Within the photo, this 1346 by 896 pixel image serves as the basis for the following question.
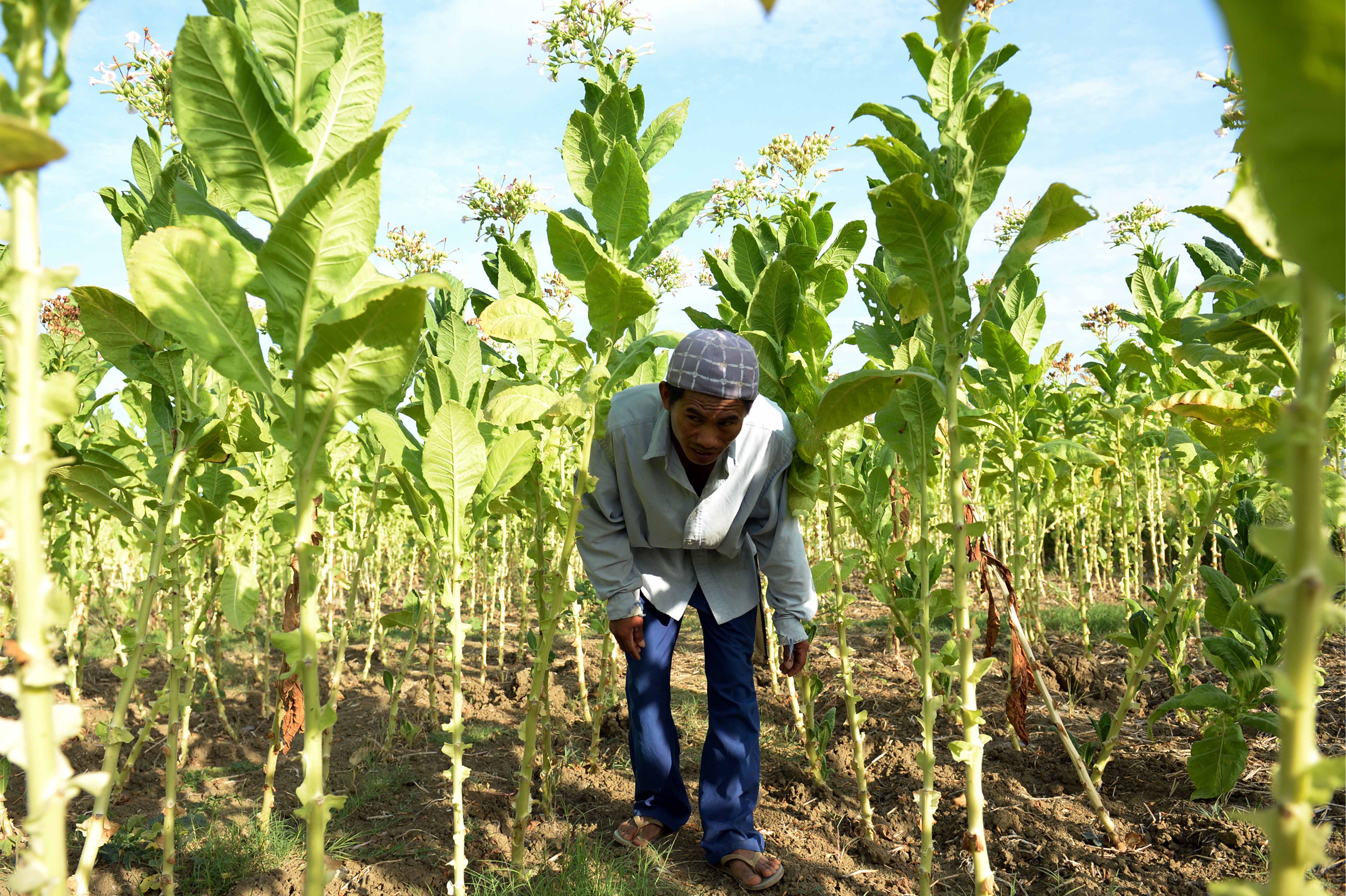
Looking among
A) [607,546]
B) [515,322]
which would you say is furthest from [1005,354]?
[515,322]

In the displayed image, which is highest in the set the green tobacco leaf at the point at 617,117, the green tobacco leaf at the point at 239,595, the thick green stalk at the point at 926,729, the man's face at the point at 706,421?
the green tobacco leaf at the point at 617,117

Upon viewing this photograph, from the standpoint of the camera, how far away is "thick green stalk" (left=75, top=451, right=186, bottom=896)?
1998 millimetres

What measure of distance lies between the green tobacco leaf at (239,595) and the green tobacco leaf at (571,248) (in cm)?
148

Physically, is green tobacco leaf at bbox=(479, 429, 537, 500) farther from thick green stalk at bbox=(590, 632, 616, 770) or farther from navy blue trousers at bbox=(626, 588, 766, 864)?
thick green stalk at bbox=(590, 632, 616, 770)

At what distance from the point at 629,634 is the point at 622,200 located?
164 centimetres

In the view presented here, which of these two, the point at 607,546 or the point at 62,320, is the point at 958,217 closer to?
the point at 607,546

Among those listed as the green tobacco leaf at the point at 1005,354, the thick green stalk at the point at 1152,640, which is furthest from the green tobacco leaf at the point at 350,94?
the green tobacco leaf at the point at 1005,354

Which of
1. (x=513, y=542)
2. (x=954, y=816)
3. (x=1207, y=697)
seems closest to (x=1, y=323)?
(x=1207, y=697)

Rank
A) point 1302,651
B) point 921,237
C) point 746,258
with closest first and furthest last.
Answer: point 1302,651 → point 921,237 → point 746,258

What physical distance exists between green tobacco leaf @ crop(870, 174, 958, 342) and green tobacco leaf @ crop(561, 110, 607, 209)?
1334 mm

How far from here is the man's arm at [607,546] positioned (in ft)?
10.00

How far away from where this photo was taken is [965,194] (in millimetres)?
2189

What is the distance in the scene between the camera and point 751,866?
284 centimetres

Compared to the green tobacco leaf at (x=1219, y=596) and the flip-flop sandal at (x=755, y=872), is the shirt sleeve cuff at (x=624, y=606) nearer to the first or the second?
the flip-flop sandal at (x=755, y=872)
